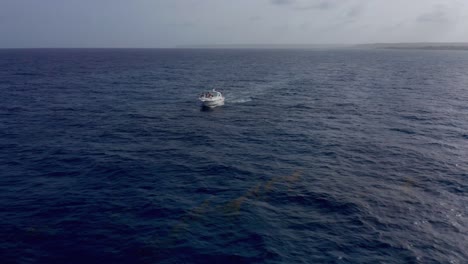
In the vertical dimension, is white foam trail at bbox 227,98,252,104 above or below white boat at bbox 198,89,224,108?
below

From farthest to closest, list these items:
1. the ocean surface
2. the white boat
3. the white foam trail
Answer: the white foam trail < the white boat < the ocean surface

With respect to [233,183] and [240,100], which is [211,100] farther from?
[233,183]

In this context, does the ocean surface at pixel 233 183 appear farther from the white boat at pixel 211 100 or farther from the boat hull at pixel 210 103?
the white boat at pixel 211 100

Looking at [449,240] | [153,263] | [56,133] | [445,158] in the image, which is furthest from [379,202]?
[56,133]

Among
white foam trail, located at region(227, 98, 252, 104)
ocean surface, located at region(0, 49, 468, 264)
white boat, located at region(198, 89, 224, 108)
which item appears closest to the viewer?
ocean surface, located at region(0, 49, 468, 264)

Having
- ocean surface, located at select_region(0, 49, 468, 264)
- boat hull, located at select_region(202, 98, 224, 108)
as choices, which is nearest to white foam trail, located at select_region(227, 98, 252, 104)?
ocean surface, located at select_region(0, 49, 468, 264)

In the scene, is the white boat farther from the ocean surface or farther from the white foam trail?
the white foam trail

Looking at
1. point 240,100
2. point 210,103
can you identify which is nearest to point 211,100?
point 210,103

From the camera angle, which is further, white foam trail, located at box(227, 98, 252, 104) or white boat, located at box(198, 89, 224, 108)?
white foam trail, located at box(227, 98, 252, 104)
